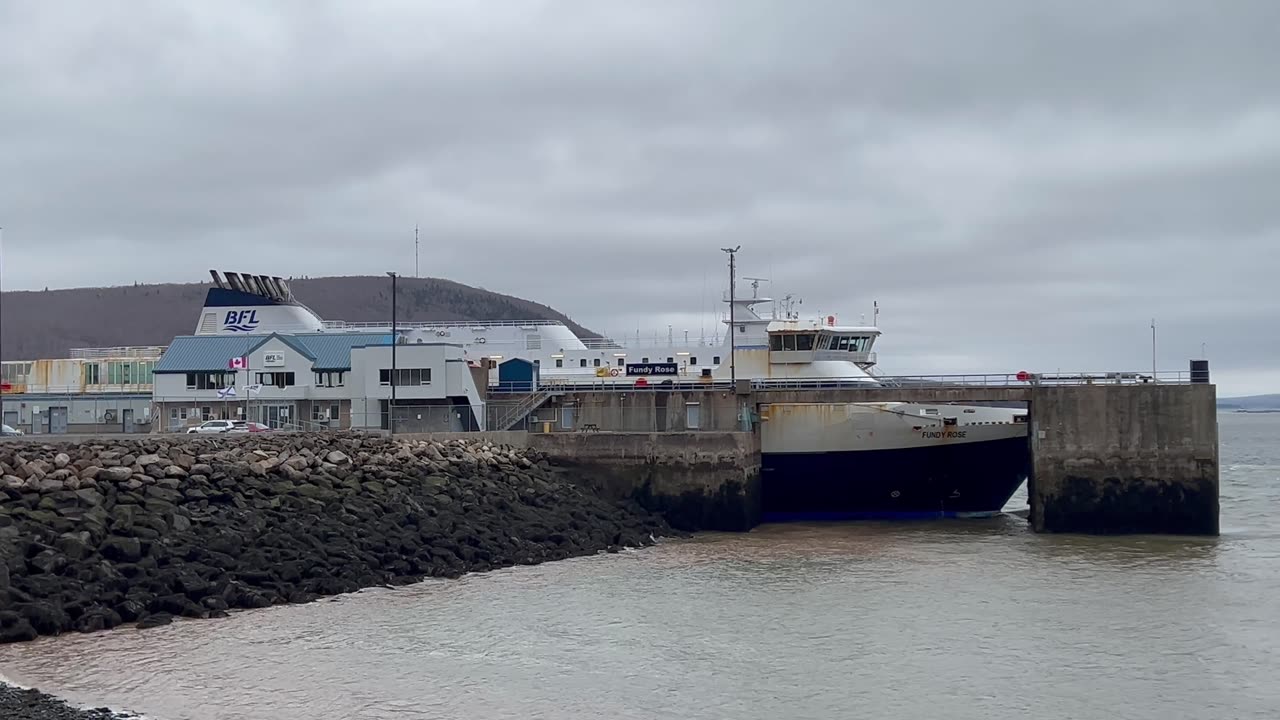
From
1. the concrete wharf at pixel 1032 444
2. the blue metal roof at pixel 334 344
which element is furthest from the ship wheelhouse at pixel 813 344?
the blue metal roof at pixel 334 344

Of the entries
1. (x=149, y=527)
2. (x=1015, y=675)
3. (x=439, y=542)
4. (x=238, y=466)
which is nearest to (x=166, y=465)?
(x=238, y=466)

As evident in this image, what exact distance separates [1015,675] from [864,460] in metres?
20.5

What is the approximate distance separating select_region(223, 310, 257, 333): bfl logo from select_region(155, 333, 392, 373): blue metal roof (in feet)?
13.4

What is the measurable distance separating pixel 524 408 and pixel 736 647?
21534mm

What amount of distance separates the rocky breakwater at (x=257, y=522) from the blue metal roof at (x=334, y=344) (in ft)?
33.3

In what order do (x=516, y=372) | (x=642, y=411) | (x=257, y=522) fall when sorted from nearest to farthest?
(x=257, y=522) < (x=642, y=411) < (x=516, y=372)

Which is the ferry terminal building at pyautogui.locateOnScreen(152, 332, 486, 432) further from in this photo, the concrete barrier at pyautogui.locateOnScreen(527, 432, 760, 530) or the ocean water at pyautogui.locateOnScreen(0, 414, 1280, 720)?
the ocean water at pyautogui.locateOnScreen(0, 414, 1280, 720)

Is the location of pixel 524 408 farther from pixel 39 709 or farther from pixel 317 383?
pixel 39 709

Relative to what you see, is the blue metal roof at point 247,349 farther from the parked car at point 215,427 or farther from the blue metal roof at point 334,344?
the parked car at point 215,427

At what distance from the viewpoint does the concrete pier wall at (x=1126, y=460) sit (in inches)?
1377

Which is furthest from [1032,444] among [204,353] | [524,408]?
[204,353]

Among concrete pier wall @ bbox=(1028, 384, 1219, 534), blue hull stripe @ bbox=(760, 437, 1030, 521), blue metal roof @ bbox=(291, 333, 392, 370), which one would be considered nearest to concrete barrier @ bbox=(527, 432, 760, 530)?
blue hull stripe @ bbox=(760, 437, 1030, 521)

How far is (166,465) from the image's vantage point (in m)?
29.4

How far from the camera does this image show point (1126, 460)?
3541 centimetres
